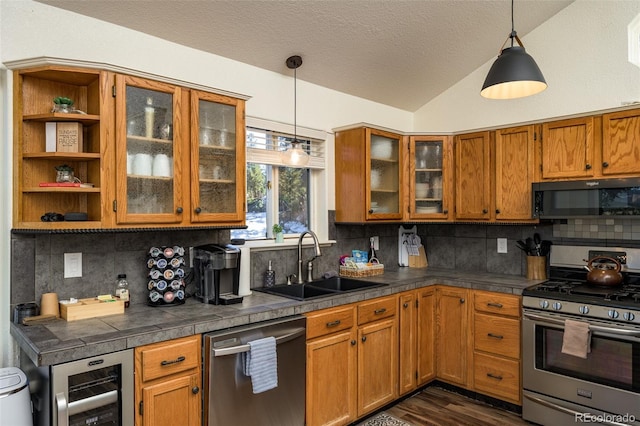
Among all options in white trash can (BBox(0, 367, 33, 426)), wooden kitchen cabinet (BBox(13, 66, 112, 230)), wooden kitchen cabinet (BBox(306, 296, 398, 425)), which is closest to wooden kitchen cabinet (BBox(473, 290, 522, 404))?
wooden kitchen cabinet (BBox(306, 296, 398, 425))

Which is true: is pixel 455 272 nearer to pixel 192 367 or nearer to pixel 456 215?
pixel 456 215

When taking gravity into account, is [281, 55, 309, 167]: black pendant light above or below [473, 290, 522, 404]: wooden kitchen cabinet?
above

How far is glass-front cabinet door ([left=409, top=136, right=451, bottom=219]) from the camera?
12.5 ft

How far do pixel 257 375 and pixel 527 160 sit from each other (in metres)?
2.63

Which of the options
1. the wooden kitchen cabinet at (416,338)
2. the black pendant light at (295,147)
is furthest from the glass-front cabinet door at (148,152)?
the wooden kitchen cabinet at (416,338)

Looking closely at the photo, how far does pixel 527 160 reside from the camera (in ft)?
10.9

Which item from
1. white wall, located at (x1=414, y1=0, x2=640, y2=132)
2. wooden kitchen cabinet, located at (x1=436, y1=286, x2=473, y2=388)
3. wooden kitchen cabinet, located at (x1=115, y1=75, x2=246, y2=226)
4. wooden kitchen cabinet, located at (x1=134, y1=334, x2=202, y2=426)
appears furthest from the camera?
wooden kitchen cabinet, located at (x1=436, y1=286, x2=473, y2=388)

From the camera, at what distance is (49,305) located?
2.07 m

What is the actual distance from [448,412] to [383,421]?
531mm

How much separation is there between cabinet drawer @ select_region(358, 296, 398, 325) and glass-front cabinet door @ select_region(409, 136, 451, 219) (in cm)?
103

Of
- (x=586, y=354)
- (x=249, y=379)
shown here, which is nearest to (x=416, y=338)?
(x=586, y=354)

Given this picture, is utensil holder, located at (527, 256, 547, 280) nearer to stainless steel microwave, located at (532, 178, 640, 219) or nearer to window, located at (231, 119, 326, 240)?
stainless steel microwave, located at (532, 178, 640, 219)

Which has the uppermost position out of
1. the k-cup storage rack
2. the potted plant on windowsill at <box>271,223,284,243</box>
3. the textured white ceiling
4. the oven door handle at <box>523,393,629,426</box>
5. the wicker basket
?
the textured white ceiling

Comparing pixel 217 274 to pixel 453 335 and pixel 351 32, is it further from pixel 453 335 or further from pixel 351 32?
pixel 453 335
